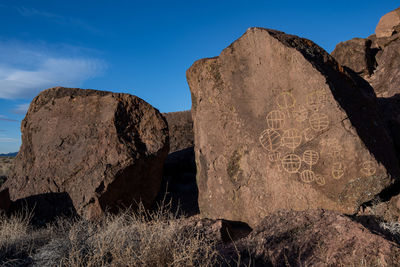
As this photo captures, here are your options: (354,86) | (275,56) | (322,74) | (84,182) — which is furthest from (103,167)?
(354,86)

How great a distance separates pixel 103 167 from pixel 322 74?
3147 millimetres

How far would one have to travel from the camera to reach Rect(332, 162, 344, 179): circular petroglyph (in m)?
3.29

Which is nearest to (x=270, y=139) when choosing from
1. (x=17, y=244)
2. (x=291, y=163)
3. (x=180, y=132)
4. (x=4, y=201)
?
(x=291, y=163)

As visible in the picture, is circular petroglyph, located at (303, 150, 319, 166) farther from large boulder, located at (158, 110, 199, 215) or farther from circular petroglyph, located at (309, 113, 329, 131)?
large boulder, located at (158, 110, 199, 215)

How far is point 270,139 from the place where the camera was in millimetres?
3707

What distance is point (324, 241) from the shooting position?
2547 mm

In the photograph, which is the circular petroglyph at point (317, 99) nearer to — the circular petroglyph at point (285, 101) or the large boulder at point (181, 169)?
the circular petroglyph at point (285, 101)

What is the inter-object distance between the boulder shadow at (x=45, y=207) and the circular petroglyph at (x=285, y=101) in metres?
3.21

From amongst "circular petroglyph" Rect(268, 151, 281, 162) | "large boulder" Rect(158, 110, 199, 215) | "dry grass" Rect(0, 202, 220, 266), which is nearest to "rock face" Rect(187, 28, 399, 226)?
"circular petroglyph" Rect(268, 151, 281, 162)

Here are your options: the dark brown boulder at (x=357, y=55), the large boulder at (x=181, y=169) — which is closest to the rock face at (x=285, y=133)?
the large boulder at (x=181, y=169)

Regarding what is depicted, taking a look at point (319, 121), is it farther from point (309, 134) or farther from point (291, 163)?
point (291, 163)

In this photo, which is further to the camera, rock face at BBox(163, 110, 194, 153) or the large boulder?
rock face at BBox(163, 110, 194, 153)

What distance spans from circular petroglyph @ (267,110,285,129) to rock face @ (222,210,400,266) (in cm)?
105

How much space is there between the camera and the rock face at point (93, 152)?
457cm
